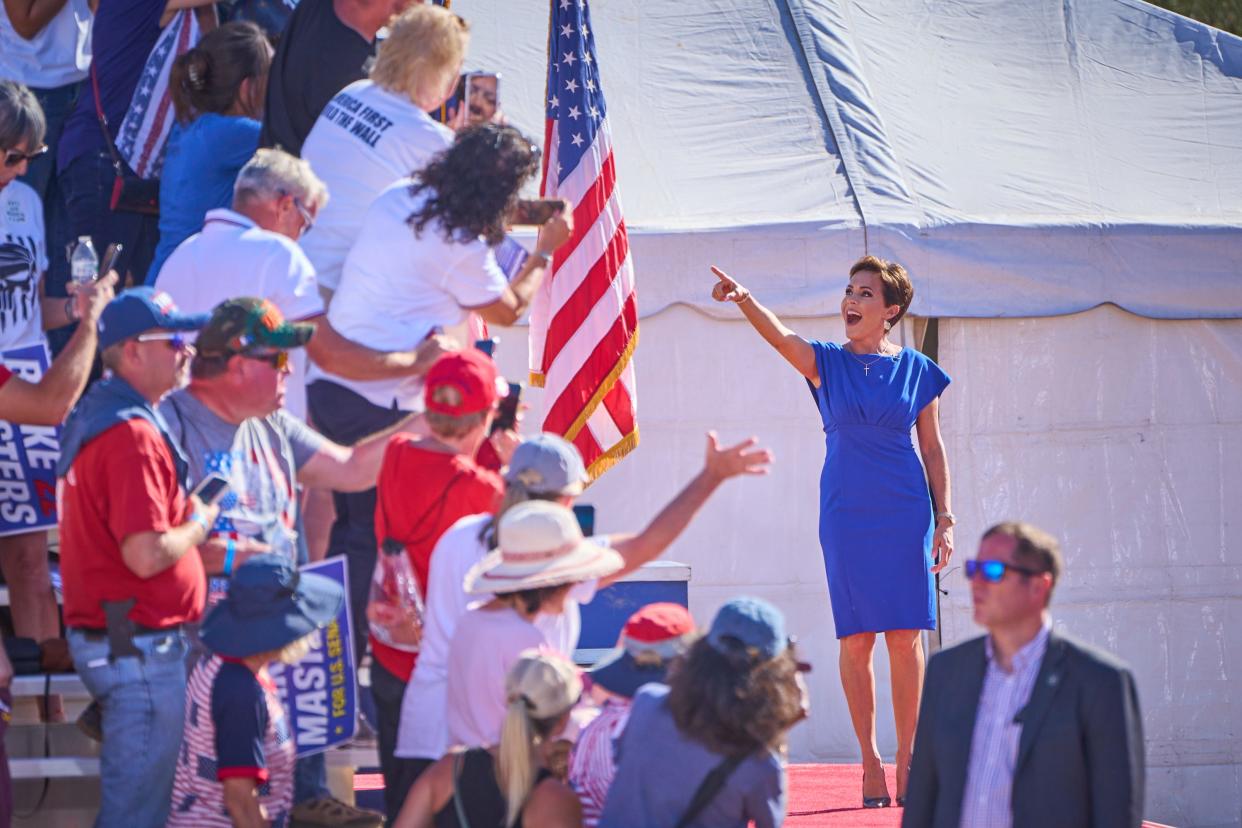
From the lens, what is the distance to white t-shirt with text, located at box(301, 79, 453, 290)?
5141 mm

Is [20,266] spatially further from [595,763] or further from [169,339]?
[595,763]

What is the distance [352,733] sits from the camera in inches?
173

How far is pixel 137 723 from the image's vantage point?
415 centimetres

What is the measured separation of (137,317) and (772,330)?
240cm

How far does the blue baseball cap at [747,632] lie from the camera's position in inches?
145

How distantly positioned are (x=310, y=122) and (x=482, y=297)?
1.10m

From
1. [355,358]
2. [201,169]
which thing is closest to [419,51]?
[201,169]

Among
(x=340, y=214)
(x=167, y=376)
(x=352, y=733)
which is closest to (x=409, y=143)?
(x=340, y=214)

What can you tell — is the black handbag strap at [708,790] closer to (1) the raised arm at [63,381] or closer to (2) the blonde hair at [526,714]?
(2) the blonde hair at [526,714]

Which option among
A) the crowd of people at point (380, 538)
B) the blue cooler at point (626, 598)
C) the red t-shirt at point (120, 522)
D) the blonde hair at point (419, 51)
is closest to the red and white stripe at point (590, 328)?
the blue cooler at point (626, 598)

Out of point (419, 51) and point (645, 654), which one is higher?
point (419, 51)

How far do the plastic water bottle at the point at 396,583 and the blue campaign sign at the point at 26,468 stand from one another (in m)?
1.33

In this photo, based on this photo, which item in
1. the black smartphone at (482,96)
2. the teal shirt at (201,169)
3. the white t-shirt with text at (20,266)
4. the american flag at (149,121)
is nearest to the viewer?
the white t-shirt with text at (20,266)

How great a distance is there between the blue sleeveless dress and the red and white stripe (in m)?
0.99
